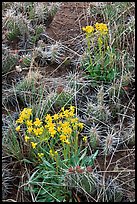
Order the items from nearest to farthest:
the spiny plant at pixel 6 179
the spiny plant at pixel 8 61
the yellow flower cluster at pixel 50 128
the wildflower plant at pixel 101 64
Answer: the yellow flower cluster at pixel 50 128 → the spiny plant at pixel 6 179 → the wildflower plant at pixel 101 64 → the spiny plant at pixel 8 61

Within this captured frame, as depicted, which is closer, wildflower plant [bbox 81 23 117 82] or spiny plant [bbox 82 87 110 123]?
spiny plant [bbox 82 87 110 123]

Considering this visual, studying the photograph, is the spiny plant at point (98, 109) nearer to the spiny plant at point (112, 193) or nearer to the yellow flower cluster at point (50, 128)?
the yellow flower cluster at point (50, 128)

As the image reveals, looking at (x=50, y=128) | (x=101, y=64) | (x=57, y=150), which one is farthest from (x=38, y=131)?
(x=101, y=64)

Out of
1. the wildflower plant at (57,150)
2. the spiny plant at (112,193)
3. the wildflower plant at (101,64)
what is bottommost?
the spiny plant at (112,193)

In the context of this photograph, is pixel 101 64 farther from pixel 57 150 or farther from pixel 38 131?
pixel 38 131

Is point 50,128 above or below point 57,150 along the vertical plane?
above

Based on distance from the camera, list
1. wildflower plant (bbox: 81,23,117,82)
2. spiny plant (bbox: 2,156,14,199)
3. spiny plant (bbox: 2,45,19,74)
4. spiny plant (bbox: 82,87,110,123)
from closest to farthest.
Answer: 1. spiny plant (bbox: 2,156,14,199)
2. spiny plant (bbox: 82,87,110,123)
3. wildflower plant (bbox: 81,23,117,82)
4. spiny plant (bbox: 2,45,19,74)

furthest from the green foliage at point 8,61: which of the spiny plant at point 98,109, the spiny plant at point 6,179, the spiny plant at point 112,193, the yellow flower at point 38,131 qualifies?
the spiny plant at point 112,193

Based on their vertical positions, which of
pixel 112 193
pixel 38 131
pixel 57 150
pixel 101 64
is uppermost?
pixel 101 64

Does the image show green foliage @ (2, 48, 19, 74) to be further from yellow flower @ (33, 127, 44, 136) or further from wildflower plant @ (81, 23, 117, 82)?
yellow flower @ (33, 127, 44, 136)

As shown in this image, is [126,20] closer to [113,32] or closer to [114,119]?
[113,32]

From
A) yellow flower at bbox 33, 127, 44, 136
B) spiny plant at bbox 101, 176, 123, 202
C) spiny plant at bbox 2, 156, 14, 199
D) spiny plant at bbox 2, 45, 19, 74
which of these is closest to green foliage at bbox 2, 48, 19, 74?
spiny plant at bbox 2, 45, 19, 74

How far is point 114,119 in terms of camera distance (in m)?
3.11

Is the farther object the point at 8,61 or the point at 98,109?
the point at 8,61
